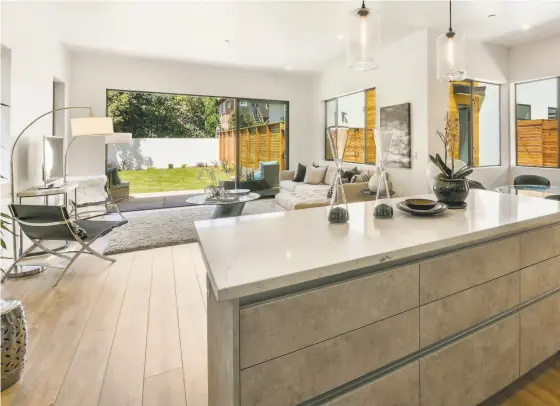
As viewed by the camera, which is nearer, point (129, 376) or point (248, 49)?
point (129, 376)

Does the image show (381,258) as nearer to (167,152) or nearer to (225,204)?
(225,204)

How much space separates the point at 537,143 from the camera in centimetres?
572

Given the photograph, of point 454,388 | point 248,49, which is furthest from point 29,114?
point 454,388

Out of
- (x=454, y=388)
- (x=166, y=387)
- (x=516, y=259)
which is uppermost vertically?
(x=516, y=259)

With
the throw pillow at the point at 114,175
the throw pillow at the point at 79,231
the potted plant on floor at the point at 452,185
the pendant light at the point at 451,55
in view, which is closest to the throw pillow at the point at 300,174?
the throw pillow at the point at 114,175

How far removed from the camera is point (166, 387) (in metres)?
1.70

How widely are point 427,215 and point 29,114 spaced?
15.3 feet

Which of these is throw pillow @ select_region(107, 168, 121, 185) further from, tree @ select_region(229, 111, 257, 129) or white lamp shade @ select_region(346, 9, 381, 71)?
white lamp shade @ select_region(346, 9, 381, 71)

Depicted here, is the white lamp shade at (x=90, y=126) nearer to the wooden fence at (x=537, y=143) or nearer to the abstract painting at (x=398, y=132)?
the abstract painting at (x=398, y=132)

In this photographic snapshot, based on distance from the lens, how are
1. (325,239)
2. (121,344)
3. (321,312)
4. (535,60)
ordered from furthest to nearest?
(535,60)
(121,344)
(325,239)
(321,312)

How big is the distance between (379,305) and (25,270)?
3666 millimetres

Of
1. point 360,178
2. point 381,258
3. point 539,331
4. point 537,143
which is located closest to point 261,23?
point 360,178

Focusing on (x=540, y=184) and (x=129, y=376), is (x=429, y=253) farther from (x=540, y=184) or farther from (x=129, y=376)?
(x=540, y=184)

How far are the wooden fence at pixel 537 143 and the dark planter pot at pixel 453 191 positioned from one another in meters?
5.11
